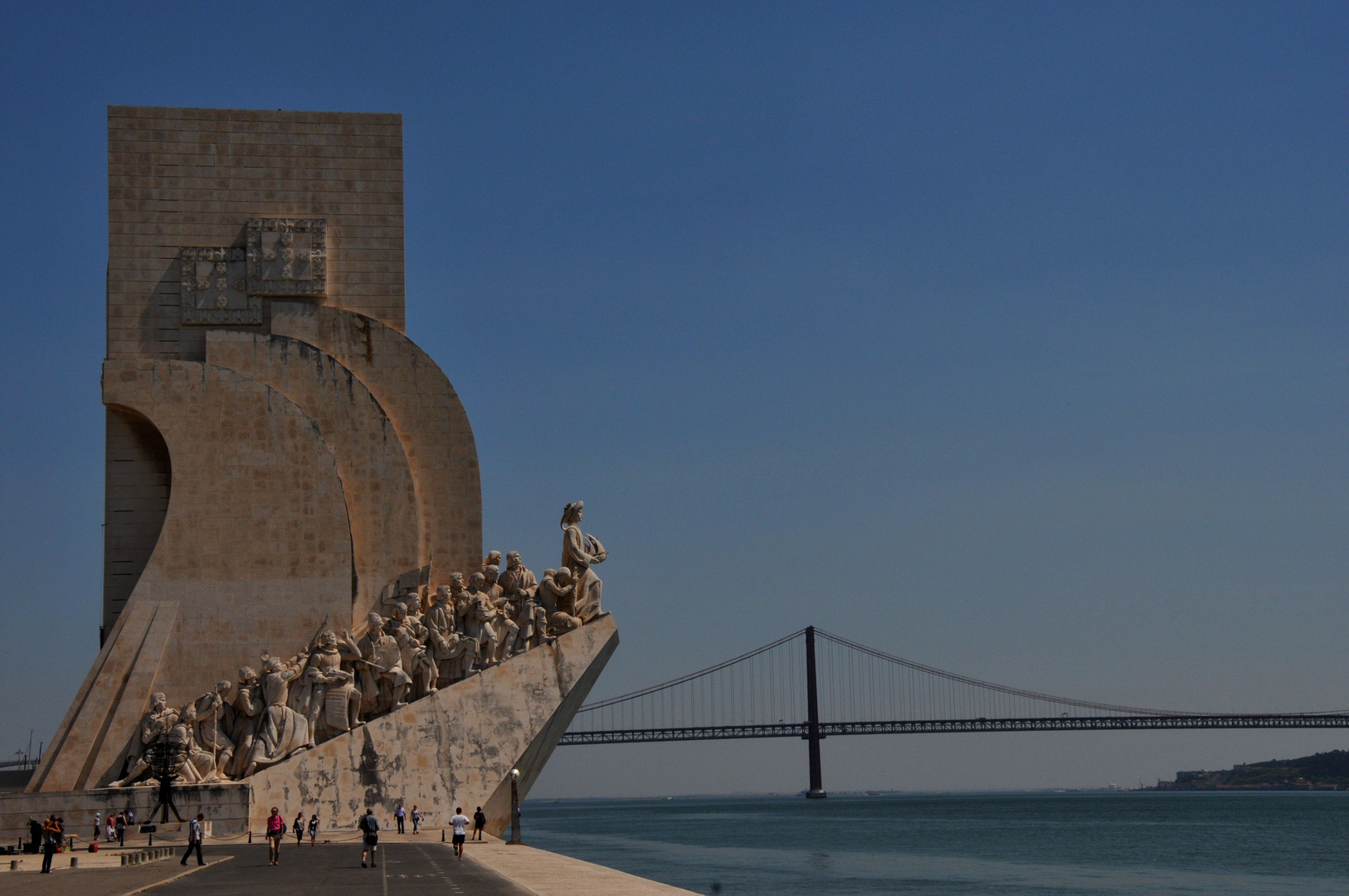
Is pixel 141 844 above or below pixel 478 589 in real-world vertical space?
below

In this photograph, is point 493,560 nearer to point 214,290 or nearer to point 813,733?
point 214,290

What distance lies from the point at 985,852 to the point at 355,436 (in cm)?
1697

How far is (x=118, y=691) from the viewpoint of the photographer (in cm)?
1634

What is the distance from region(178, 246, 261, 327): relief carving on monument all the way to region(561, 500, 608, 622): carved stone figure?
429 cm

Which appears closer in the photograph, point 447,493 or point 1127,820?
point 447,493

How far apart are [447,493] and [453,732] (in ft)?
10.3

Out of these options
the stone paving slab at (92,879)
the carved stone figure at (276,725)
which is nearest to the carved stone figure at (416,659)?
the carved stone figure at (276,725)

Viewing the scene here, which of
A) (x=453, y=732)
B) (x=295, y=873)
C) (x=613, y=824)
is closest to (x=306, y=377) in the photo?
(x=453, y=732)

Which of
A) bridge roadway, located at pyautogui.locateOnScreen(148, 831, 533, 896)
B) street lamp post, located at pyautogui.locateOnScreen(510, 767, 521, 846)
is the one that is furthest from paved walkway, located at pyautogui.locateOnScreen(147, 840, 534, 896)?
street lamp post, located at pyautogui.locateOnScreen(510, 767, 521, 846)

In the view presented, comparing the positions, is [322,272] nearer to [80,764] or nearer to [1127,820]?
[80,764]

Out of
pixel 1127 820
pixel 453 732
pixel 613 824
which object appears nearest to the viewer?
pixel 453 732

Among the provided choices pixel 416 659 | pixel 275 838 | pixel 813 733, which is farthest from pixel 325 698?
pixel 813 733

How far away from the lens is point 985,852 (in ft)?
97.3

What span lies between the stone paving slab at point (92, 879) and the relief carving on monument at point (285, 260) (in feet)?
22.9
